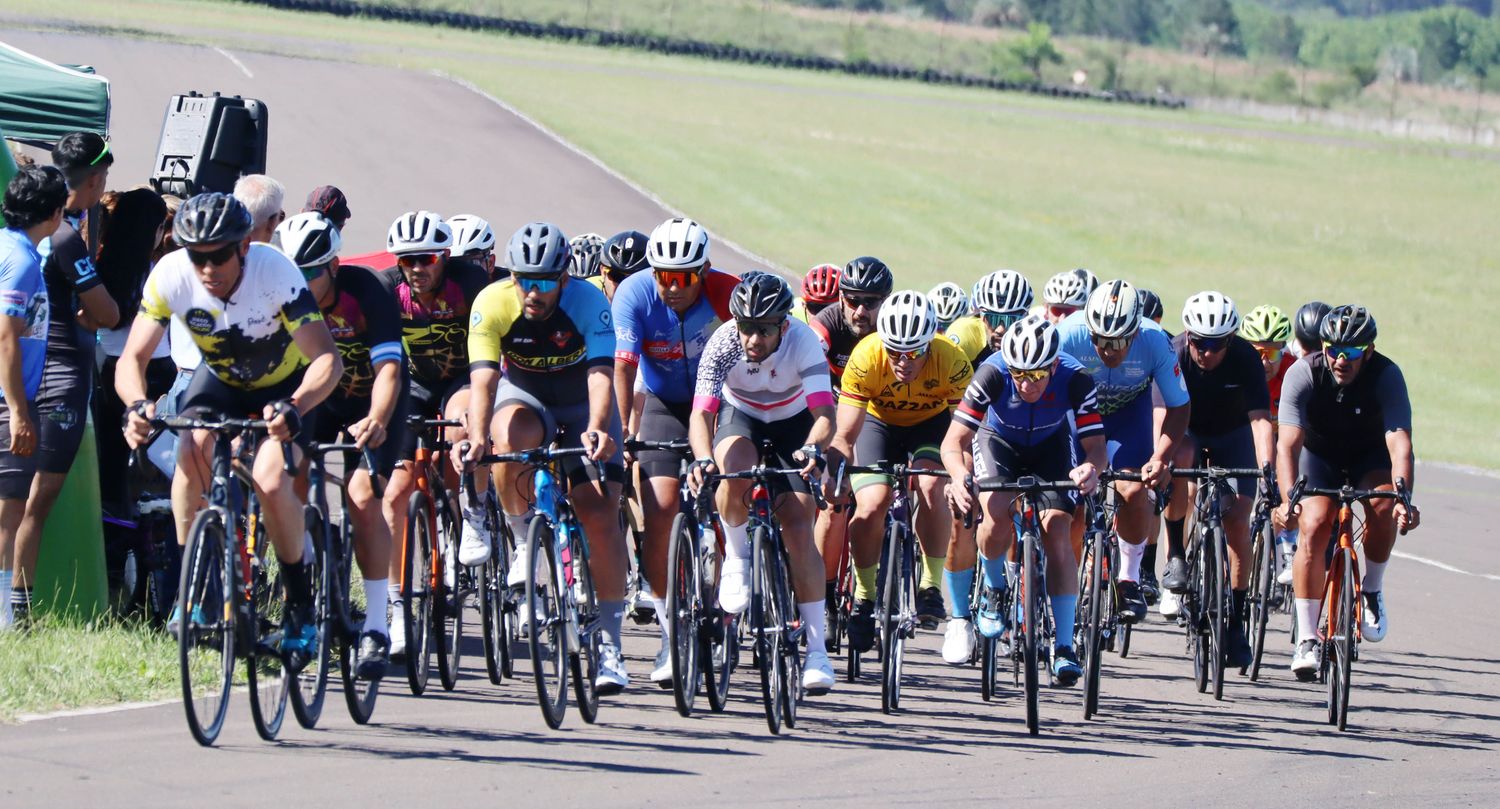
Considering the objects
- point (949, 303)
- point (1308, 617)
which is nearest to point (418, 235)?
point (949, 303)

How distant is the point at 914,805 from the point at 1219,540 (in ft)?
12.0

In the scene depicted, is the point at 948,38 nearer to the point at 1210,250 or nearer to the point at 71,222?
the point at 1210,250

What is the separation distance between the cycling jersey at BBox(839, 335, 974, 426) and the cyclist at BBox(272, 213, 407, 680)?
2.44 meters

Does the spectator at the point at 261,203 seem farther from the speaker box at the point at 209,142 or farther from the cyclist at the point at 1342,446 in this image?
the cyclist at the point at 1342,446

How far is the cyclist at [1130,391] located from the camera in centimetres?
1005

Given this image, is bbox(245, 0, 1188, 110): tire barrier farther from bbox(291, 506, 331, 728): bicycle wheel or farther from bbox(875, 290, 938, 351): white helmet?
bbox(291, 506, 331, 728): bicycle wheel

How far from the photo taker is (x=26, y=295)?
843cm

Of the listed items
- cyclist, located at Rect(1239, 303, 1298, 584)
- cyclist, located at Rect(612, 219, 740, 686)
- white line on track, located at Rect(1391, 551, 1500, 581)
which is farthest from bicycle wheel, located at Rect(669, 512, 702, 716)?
white line on track, located at Rect(1391, 551, 1500, 581)

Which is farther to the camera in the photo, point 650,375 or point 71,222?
point 650,375

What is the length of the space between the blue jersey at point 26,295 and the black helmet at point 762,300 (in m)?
3.02

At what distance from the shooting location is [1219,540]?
10312 mm

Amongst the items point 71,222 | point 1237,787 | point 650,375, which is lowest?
point 1237,787

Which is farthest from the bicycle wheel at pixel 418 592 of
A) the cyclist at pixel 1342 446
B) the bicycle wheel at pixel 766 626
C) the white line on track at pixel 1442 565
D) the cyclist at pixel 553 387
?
the white line on track at pixel 1442 565

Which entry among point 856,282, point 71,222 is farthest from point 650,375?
point 71,222
